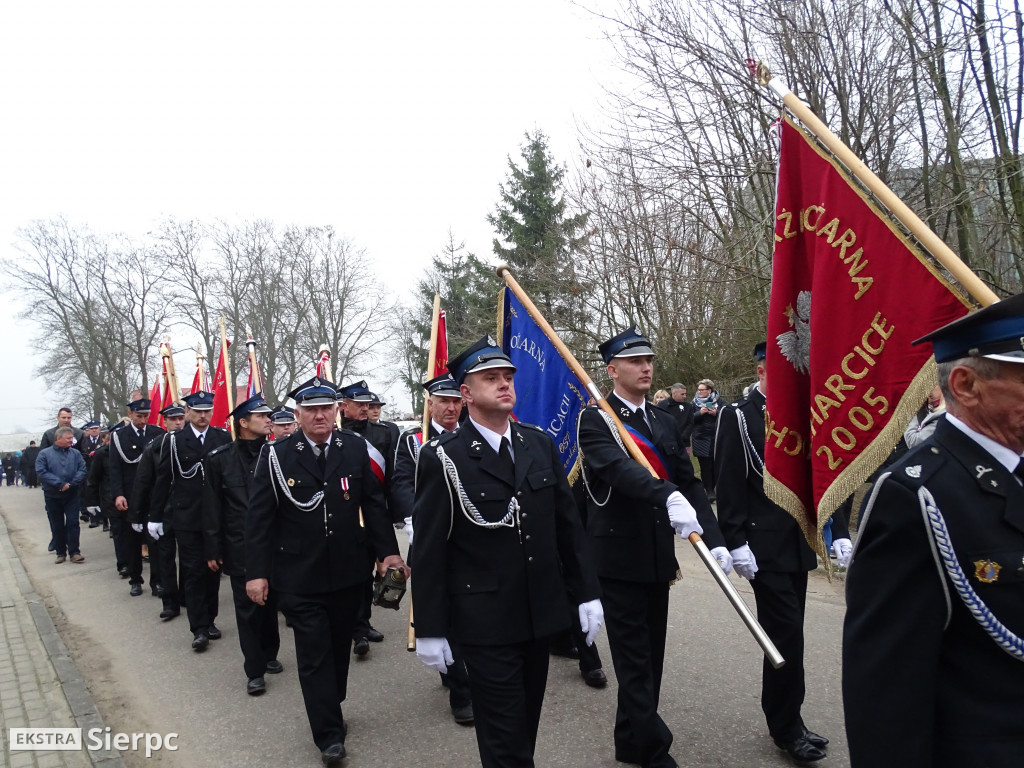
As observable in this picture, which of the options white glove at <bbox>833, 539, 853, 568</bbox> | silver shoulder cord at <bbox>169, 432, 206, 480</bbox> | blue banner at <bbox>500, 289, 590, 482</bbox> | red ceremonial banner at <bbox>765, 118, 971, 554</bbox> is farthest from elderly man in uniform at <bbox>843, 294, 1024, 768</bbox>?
silver shoulder cord at <bbox>169, 432, 206, 480</bbox>

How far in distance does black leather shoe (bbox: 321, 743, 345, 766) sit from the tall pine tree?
1435cm

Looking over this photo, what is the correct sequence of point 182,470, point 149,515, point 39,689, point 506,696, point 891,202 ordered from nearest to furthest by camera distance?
1. point 891,202
2. point 506,696
3. point 39,689
4. point 182,470
5. point 149,515

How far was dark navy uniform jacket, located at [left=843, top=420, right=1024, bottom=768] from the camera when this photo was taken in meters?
1.73

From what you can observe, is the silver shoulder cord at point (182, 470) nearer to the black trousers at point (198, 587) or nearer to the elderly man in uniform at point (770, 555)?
the black trousers at point (198, 587)

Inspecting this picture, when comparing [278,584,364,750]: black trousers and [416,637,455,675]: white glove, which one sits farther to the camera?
[278,584,364,750]: black trousers

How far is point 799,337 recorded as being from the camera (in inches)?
131

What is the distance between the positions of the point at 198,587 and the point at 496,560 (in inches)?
195

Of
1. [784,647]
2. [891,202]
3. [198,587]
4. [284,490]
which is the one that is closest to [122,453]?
[198,587]

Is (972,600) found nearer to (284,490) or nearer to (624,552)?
(624,552)

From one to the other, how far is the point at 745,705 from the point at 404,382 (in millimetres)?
33521

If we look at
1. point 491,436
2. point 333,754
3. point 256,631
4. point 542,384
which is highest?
point 542,384

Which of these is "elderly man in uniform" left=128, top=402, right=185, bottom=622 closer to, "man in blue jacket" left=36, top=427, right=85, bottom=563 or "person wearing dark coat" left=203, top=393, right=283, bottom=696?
"person wearing dark coat" left=203, top=393, right=283, bottom=696

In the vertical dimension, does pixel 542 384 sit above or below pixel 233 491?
above

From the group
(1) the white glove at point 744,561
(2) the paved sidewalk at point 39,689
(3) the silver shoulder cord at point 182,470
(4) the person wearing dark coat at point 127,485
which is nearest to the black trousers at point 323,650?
(2) the paved sidewalk at point 39,689
